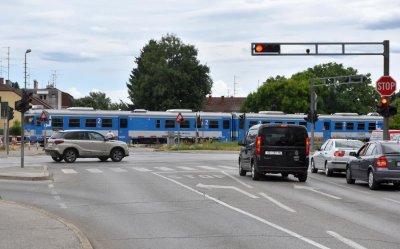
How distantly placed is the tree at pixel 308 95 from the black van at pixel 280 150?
8417 centimetres

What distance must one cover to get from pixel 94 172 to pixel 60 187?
7.00 meters

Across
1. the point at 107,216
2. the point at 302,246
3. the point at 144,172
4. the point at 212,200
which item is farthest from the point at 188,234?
the point at 144,172

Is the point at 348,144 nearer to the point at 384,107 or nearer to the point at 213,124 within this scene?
the point at 384,107

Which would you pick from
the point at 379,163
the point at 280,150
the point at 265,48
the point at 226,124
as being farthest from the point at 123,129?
the point at 379,163

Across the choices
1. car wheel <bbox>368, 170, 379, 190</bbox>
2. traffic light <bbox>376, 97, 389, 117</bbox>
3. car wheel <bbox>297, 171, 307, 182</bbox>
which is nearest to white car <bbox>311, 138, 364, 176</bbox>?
traffic light <bbox>376, 97, 389, 117</bbox>

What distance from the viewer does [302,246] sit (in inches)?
396

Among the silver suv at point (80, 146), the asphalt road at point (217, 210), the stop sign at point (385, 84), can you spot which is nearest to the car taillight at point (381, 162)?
the asphalt road at point (217, 210)

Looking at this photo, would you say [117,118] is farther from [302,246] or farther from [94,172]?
[302,246]

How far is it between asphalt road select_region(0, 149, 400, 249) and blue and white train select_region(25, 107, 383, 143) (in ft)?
112

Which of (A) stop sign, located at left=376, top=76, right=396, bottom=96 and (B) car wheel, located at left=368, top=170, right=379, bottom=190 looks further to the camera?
(A) stop sign, located at left=376, top=76, right=396, bottom=96

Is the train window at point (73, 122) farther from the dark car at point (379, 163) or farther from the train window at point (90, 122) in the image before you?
the dark car at point (379, 163)

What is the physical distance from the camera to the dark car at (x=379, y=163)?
20578 mm

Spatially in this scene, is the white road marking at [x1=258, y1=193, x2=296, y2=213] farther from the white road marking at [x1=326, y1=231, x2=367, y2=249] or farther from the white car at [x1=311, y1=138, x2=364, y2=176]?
the white car at [x1=311, y1=138, x2=364, y2=176]

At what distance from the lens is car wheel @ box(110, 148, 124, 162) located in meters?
36.7
